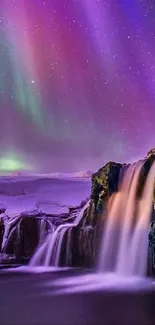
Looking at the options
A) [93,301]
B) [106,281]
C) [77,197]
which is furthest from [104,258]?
[77,197]

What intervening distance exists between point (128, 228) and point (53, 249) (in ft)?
20.6

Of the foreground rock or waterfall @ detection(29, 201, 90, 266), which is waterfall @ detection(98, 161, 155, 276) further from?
waterfall @ detection(29, 201, 90, 266)

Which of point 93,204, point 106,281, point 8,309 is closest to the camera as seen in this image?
point 8,309

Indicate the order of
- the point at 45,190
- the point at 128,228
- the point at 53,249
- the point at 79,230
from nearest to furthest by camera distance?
the point at 128,228 → the point at 79,230 → the point at 53,249 → the point at 45,190

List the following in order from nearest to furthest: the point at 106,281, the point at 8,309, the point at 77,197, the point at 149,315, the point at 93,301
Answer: the point at 149,315 → the point at 8,309 → the point at 93,301 → the point at 106,281 → the point at 77,197

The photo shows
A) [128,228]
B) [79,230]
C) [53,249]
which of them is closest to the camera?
[128,228]

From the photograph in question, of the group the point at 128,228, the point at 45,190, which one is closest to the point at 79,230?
the point at 128,228

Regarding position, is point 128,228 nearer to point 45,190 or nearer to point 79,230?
point 79,230

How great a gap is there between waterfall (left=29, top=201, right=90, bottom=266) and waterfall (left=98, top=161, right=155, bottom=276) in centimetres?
290

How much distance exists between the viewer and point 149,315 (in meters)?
9.63

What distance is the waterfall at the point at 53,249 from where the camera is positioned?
2191 cm

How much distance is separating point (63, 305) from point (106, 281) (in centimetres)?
487

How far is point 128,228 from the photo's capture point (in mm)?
18594

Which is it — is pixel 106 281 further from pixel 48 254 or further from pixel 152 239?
pixel 48 254
